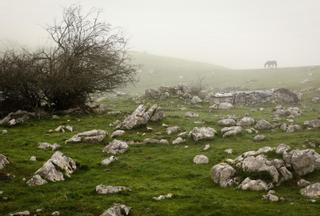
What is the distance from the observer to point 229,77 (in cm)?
7656

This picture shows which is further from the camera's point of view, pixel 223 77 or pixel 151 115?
pixel 223 77

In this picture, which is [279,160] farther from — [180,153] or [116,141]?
[116,141]

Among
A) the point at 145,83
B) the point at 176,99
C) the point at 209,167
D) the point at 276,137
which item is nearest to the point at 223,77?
the point at 145,83

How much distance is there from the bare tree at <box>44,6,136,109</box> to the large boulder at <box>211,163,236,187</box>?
1704 centimetres

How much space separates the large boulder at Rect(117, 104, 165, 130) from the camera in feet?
85.7

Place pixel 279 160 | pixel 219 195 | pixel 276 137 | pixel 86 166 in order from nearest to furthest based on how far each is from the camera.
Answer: pixel 219 195
pixel 279 160
pixel 86 166
pixel 276 137

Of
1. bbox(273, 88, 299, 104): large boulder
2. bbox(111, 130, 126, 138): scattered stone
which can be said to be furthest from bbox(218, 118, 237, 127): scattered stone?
bbox(273, 88, 299, 104): large boulder

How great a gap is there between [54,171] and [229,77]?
204ft

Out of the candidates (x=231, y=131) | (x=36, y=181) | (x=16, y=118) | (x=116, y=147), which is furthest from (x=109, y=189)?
(x=16, y=118)

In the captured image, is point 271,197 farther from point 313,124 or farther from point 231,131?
point 313,124

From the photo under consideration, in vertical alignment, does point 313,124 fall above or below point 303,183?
above

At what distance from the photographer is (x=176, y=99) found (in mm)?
41125

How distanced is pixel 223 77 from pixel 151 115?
169 feet

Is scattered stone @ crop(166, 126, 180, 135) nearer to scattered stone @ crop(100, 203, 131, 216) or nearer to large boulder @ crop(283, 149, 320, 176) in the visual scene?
large boulder @ crop(283, 149, 320, 176)
